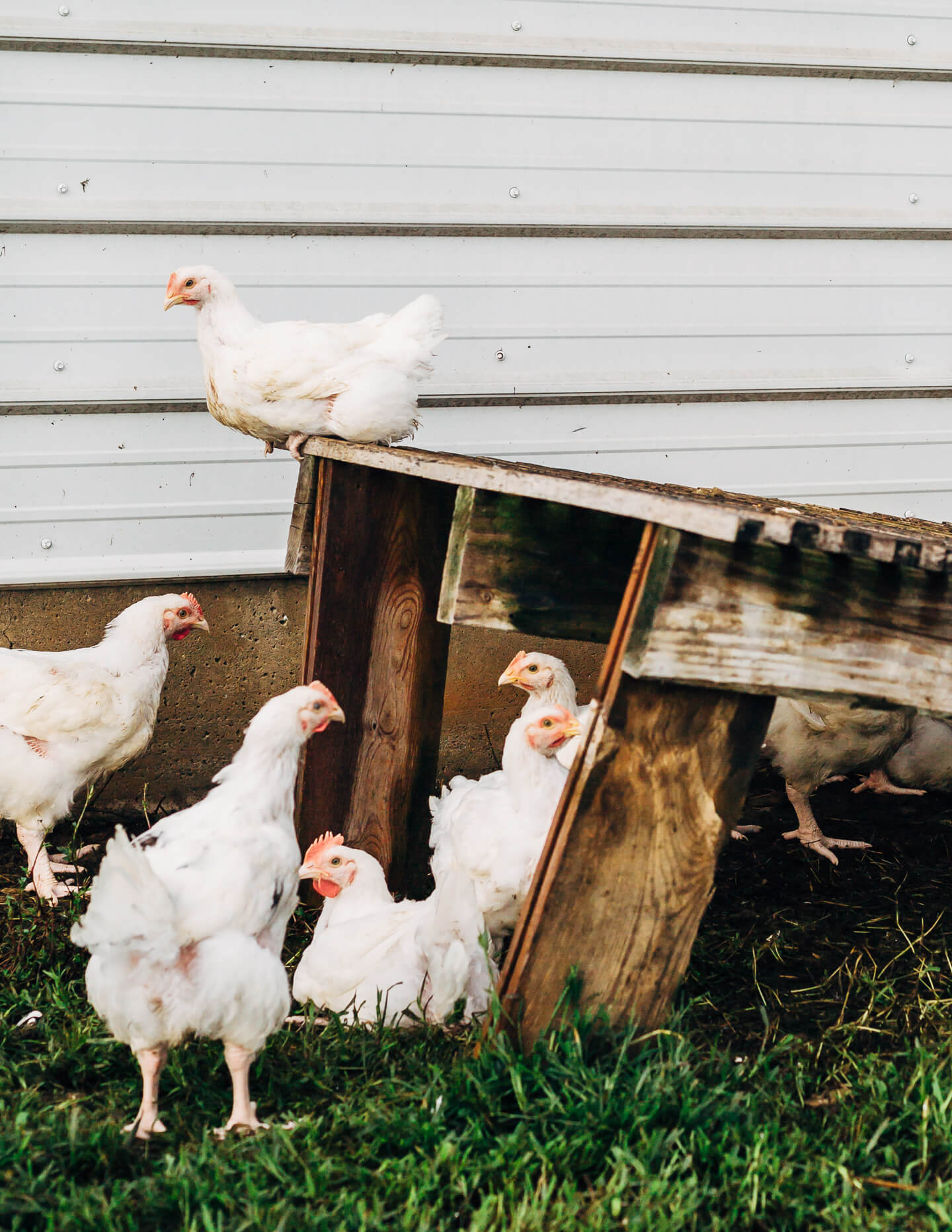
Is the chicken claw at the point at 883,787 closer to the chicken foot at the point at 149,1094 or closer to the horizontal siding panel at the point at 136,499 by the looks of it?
the horizontal siding panel at the point at 136,499

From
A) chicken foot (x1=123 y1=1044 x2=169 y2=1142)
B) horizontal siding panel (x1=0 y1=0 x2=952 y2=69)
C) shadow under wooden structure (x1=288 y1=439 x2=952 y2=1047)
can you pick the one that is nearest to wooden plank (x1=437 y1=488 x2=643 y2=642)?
shadow under wooden structure (x1=288 y1=439 x2=952 y2=1047)

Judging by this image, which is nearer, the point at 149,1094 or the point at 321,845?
the point at 149,1094

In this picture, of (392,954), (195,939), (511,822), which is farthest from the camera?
(511,822)

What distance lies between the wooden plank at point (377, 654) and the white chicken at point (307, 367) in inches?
7.1

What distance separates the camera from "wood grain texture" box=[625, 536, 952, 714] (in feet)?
7.36

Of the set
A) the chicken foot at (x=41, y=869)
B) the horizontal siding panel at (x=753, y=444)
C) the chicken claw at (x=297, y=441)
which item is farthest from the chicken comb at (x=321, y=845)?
the horizontal siding panel at (x=753, y=444)

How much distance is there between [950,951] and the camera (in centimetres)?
338

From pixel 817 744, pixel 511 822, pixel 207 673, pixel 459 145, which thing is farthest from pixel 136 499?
pixel 817 744

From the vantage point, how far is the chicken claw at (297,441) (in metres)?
3.80

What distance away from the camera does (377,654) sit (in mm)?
3867

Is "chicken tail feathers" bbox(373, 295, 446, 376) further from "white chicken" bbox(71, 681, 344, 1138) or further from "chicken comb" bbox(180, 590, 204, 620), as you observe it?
"white chicken" bbox(71, 681, 344, 1138)

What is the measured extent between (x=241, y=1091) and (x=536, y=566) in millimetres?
1399

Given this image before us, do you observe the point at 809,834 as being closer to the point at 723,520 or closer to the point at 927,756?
the point at 927,756

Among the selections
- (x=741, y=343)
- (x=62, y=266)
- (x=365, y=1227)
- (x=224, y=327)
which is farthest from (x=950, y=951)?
(x=62, y=266)
